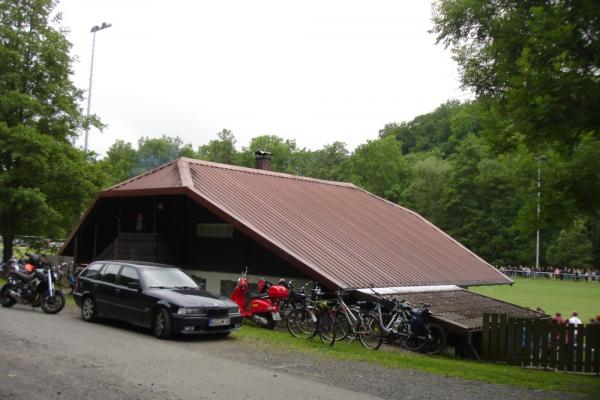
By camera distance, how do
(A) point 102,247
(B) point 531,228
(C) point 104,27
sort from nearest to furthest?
(B) point 531,228 → (A) point 102,247 → (C) point 104,27

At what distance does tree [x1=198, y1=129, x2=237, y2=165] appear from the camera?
82.8 meters

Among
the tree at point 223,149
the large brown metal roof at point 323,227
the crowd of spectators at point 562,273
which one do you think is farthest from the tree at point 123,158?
the large brown metal roof at point 323,227

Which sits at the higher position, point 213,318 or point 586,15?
point 586,15

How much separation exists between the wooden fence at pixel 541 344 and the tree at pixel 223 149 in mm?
69710

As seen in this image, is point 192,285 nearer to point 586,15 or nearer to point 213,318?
point 213,318

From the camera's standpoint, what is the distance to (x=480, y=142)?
1241 cm

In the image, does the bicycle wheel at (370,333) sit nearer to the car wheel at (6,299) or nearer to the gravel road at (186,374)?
the gravel road at (186,374)

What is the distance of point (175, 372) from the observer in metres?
8.31

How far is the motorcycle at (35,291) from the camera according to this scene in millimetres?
14625

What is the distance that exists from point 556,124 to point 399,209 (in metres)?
19.8

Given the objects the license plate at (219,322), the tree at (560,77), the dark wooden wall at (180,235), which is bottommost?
the license plate at (219,322)

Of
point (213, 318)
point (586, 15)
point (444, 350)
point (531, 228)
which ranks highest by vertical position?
point (586, 15)

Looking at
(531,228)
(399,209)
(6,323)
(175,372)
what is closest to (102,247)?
(6,323)

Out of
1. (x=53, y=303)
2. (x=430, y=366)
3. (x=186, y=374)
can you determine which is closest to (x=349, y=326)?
(x=430, y=366)
